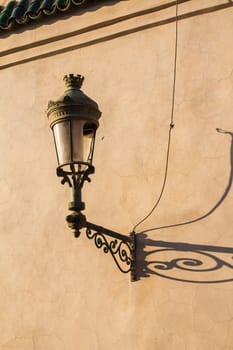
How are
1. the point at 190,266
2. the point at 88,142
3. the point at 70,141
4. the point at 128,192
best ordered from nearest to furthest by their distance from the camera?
the point at 70,141 < the point at 88,142 < the point at 190,266 < the point at 128,192

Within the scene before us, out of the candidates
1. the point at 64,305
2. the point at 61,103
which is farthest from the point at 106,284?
the point at 61,103

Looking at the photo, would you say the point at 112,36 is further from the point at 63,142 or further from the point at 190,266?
the point at 190,266

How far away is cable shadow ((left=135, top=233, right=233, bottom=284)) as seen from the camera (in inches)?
158

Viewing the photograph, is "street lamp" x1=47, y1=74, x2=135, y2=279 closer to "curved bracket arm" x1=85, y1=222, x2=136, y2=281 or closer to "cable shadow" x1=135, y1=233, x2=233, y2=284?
"curved bracket arm" x1=85, y1=222, x2=136, y2=281

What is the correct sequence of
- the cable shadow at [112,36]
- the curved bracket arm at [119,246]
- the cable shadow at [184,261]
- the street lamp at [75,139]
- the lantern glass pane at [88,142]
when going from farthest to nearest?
the cable shadow at [112,36], the curved bracket arm at [119,246], the cable shadow at [184,261], the lantern glass pane at [88,142], the street lamp at [75,139]

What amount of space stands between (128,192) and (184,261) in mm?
689

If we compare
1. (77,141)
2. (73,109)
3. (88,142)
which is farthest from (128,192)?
(73,109)

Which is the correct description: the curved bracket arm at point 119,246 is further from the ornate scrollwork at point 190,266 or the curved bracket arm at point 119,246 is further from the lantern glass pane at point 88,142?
the lantern glass pane at point 88,142

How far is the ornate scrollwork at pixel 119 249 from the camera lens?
4.13m

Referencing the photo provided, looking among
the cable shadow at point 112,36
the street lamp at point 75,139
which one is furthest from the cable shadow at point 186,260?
the cable shadow at point 112,36

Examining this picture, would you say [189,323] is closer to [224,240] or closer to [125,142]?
[224,240]

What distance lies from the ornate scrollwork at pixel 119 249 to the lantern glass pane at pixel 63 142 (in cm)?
61

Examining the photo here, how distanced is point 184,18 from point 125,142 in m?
1.08

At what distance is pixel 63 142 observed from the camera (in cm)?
380
